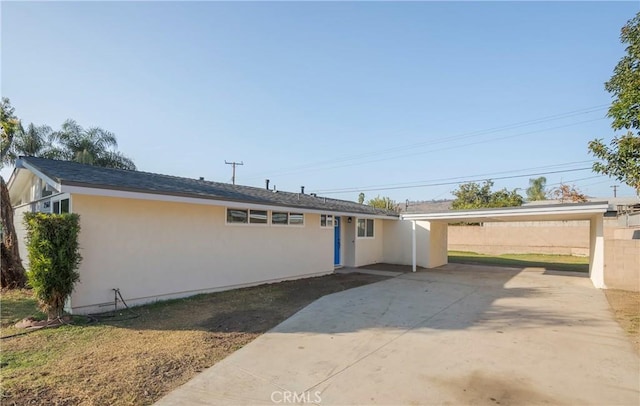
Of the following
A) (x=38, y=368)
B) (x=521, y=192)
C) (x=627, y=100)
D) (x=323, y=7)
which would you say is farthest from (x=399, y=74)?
(x=521, y=192)

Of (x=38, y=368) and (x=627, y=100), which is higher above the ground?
(x=627, y=100)

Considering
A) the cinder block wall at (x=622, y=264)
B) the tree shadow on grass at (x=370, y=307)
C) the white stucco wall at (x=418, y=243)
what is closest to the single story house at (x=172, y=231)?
the cinder block wall at (x=622, y=264)

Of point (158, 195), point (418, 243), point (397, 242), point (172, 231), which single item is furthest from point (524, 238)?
point (158, 195)

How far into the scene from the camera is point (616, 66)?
26.3 feet

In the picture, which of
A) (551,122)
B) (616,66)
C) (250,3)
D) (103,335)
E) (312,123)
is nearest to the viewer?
(103,335)

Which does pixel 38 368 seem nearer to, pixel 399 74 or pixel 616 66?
pixel 616 66

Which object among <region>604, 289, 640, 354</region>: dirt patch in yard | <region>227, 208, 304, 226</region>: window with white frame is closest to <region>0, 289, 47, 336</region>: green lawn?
<region>227, 208, 304, 226</region>: window with white frame

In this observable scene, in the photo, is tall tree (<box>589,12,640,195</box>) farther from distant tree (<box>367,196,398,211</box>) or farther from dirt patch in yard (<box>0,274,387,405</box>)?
distant tree (<box>367,196,398,211</box>)

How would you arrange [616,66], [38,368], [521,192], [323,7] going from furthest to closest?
1. [521,192]
2. [323,7]
3. [616,66]
4. [38,368]

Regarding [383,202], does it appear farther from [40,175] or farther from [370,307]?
[40,175]

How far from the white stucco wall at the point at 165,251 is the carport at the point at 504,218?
282 inches

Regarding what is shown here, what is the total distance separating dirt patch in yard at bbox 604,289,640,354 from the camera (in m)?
6.03

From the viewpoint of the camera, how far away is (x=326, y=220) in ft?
44.2

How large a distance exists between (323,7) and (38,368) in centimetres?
1063
